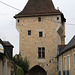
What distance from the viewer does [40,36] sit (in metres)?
32.5

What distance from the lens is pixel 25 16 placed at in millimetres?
32812

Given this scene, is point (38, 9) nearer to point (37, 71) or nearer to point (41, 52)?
point (41, 52)

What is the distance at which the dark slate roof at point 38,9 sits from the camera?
3234 centimetres

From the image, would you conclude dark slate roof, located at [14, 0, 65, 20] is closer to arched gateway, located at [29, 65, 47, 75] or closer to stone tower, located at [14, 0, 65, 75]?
stone tower, located at [14, 0, 65, 75]

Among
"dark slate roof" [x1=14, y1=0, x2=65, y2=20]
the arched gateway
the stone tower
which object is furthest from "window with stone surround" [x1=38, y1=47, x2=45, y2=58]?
"dark slate roof" [x1=14, y1=0, x2=65, y2=20]

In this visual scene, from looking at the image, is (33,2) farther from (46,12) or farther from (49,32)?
(49,32)

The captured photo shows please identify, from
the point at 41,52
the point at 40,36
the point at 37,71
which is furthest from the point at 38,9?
the point at 37,71

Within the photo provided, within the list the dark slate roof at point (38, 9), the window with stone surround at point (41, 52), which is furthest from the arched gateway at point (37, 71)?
the dark slate roof at point (38, 9)

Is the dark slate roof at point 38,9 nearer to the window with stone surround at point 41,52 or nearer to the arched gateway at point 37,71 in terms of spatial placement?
the window with stone surround at point 41,52

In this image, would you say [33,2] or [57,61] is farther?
[33,2]

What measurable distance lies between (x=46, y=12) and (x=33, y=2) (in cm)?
325

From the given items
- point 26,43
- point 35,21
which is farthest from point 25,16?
point 26,43

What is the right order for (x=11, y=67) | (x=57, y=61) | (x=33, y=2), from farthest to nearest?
(x=33, y=2)
(x=57, y=61)
(x=11, y=67)

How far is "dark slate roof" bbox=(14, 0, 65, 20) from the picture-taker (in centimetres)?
3234
